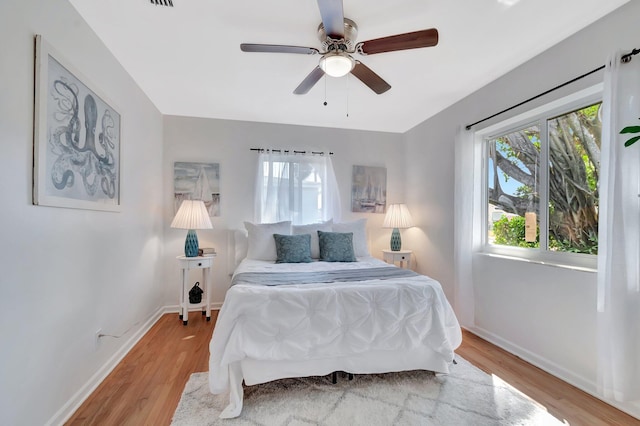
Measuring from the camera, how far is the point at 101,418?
5.30 feet

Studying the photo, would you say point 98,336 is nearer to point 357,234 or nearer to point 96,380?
point 96,380

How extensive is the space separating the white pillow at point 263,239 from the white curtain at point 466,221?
1848 mm

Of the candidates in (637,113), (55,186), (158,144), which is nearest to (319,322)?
(55,186)

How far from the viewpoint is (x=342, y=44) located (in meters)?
1.77

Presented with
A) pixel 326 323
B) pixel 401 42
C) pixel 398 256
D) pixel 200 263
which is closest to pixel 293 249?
pixel 200 263

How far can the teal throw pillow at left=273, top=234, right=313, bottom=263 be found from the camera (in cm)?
299

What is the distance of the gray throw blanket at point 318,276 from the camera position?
6.86ft

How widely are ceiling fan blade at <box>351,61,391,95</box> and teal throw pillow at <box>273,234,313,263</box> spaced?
65.5 inches

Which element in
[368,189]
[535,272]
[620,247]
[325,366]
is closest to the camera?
[620,247]

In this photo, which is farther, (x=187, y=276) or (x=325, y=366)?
(x=187, y=276)

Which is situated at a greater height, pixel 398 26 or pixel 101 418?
pixel 398 26

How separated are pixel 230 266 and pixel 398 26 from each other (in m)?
3.06

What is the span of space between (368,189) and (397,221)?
646 mm

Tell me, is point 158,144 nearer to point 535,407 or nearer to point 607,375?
point 535,407
